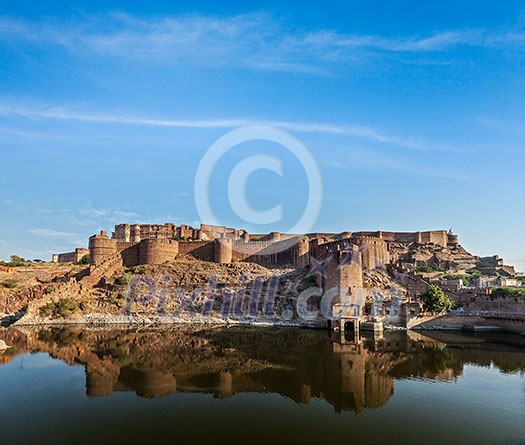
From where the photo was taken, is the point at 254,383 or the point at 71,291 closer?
the point at 254,383

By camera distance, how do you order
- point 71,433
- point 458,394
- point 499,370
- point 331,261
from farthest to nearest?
1. point 331,261
2. point 499,370
3. point 458,394
4. point 71,433

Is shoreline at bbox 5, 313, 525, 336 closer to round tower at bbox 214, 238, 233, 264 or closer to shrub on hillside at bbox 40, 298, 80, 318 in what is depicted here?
shrub on hillside at bbox 40, 298, 80, 318

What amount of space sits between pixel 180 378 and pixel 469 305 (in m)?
30.7

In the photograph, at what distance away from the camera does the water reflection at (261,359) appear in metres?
15.6

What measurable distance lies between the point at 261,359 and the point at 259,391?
195 inches

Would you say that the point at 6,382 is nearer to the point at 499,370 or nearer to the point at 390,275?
the point at 499,370

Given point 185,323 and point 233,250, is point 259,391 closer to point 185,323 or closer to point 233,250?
point 185,323

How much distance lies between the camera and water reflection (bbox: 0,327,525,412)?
15602mm

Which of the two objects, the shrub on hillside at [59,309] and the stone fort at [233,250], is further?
the stone fort at [233,250]

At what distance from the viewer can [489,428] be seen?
11.4 meters

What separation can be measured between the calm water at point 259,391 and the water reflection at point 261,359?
88mm

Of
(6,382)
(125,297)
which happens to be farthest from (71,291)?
(6,382)

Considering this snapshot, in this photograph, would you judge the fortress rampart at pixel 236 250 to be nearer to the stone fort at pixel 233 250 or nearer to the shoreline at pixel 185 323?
the stone fort at pixel 233 250

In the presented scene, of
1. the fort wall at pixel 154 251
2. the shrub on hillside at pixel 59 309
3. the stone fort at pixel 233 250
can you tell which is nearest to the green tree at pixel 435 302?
the stone fort at pixel 233 250
